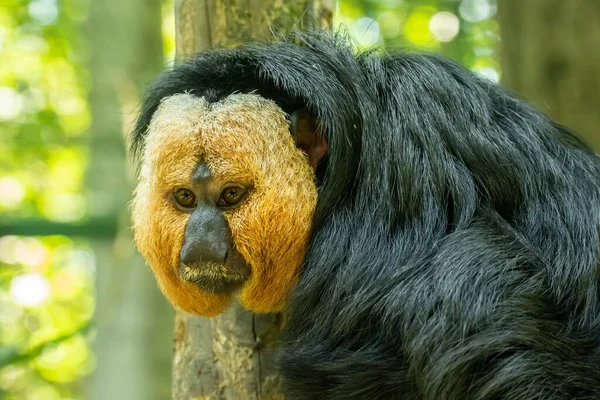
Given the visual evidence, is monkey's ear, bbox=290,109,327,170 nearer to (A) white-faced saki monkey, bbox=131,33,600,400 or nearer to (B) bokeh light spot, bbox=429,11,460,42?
(A) white-faced saki monkey, bbox=131,33,600,400

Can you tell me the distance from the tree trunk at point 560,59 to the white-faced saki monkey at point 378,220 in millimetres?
2427

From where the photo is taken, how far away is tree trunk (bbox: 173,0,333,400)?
11.9 feet

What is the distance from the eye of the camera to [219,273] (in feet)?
10.6

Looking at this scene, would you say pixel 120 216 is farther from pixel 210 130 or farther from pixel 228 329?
pixel 210 130

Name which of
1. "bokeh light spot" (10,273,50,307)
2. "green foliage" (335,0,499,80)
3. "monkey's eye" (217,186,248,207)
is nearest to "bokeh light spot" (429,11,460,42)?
"green foliage" (335,0,499,80)

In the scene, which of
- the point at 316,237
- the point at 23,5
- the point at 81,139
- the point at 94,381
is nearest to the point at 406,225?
the point at 316,237

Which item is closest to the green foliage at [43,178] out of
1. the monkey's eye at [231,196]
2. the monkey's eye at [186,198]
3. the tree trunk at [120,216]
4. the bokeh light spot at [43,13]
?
the bokeh light spot at [43,13]

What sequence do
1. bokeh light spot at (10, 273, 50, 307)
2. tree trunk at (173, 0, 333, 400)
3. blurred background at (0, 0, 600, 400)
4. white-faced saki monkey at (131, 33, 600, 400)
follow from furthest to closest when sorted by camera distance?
bokeh light spot at (10, 273, 50, 307) < blurred background at (0, 0, 600, 400) < tree trunk at (173, 0, 333, 400) < white-faced saki monkey at (131, 33, 600, 400)

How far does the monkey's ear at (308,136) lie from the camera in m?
3.38

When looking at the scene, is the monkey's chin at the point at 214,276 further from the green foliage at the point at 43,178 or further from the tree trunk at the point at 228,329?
the green foliage at the point at 43,178

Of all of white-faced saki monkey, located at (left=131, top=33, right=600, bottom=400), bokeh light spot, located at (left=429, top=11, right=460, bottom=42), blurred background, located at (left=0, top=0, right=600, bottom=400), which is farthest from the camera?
bokeh light spot, located at (left=429, top=11, right=460, bottom=42)

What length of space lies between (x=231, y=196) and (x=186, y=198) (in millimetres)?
202

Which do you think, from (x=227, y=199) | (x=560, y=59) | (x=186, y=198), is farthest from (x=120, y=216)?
(x=560, y=59)

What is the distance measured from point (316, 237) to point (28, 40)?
9.54m
